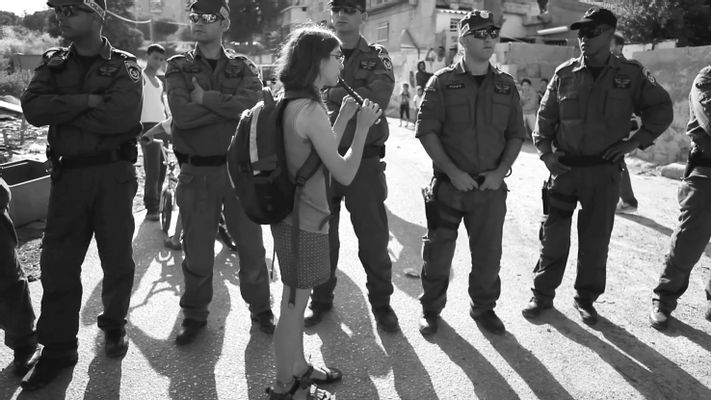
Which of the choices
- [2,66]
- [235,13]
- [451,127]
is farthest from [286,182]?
[235,13]

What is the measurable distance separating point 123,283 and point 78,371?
0.60 meters

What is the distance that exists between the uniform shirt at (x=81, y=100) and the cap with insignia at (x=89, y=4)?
0.21 m

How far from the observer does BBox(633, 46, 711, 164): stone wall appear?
9.73 m

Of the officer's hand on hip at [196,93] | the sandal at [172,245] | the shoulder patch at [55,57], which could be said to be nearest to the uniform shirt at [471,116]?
the officer's hand on hip at [196,93]

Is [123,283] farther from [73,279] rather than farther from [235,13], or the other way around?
[235,13]

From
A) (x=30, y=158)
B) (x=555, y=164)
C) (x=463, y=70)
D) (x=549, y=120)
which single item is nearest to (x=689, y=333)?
(x=555, y=164)

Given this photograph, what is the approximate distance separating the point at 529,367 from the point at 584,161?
5.20 ft

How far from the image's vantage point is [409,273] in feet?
16.5

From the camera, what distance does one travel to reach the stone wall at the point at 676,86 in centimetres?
973

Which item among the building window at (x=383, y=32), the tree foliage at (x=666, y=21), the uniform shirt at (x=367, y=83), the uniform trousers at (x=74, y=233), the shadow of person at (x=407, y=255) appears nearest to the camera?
the uniform trousers at (x=74, y=233)

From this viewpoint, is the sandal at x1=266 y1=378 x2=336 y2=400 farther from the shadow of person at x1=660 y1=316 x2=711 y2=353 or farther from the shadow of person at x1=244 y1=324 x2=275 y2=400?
the shadow of person at x1=660 y1=316 x2=711 y2=353

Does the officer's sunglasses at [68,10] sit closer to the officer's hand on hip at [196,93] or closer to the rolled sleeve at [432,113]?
the officer's hand on hip at [196,93]

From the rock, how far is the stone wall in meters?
0.63

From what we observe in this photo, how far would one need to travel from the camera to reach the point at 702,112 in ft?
12.4
